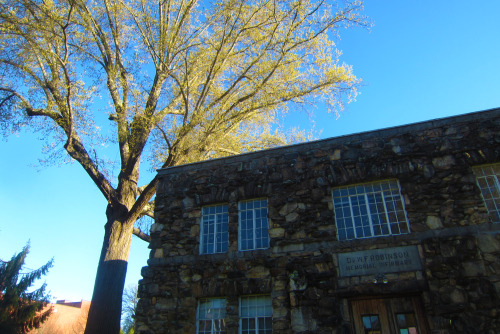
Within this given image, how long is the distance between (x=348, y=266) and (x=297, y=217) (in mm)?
1571

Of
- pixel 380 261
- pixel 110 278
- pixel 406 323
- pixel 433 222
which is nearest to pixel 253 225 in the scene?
pixel 380 261

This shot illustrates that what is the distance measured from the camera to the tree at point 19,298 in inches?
465

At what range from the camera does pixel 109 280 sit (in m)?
10.2

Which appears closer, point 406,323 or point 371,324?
point 406,323

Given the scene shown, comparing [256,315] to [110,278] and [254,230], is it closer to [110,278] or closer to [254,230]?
[254,230]

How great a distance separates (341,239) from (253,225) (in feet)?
6.98

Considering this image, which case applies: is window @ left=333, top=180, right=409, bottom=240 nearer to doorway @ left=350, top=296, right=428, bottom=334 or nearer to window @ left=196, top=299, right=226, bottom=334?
doorway @ left=350, top=296, right=428, bottom=334

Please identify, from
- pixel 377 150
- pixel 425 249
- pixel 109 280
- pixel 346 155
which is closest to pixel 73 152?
pixel 109 280

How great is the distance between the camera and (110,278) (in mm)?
10281

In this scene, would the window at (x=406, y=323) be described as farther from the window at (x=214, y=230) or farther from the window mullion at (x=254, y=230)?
the window at (x=214, y=230)

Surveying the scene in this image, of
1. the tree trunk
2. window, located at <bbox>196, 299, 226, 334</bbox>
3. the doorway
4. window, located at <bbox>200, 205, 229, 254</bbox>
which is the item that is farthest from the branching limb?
the doorway

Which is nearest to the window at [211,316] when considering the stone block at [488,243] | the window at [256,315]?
the window at [256,315]

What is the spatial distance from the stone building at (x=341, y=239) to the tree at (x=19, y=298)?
20.5 feet

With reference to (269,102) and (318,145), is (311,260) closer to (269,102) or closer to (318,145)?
(318,145)
